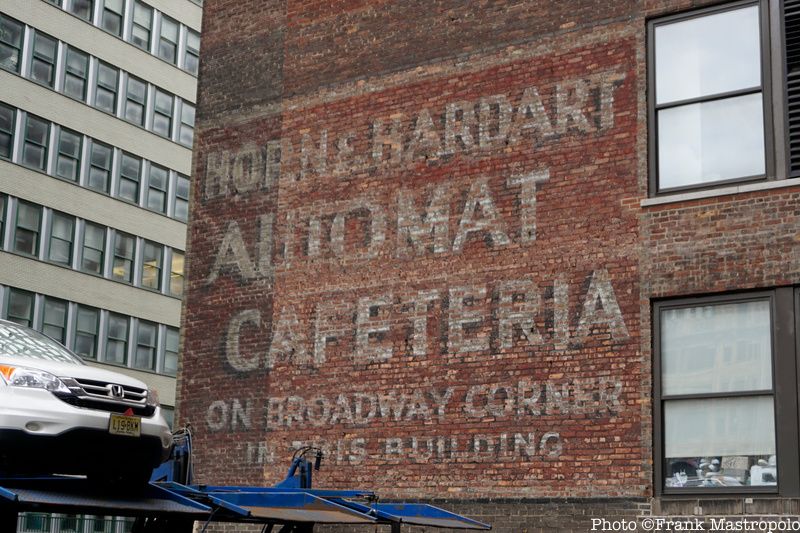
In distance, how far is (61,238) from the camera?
1639 inches

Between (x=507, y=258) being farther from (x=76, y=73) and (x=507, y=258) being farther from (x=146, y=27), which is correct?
(x=146, y=27)

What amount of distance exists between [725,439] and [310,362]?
6.47 m

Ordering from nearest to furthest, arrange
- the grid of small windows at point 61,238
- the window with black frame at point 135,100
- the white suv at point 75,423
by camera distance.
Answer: the white suv at point 75,423 → the grid of small windows at point 61,238 → the window with black frame at point 135,100

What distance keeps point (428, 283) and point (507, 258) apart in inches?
52.0

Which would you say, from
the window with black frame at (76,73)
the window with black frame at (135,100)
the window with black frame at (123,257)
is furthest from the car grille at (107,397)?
the window with black frame at (135,100)

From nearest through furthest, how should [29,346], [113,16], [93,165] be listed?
1. [29,346]
2. [93,165]
3. [113,16]

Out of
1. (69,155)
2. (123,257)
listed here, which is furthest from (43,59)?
(123,257)

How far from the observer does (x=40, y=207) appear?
134 feet

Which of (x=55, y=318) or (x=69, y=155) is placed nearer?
(x=55, y=318)

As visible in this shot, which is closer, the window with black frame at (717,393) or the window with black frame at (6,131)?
the window with black frame at (717,393)

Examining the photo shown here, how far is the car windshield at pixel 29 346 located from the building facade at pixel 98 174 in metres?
27.2

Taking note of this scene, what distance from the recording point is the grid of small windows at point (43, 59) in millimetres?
41125

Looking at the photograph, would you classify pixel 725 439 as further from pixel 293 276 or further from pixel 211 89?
pixel 211 89

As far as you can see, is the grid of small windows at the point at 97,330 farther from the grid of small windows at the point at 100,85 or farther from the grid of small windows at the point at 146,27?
the grid of small windows at the point at 146,27
